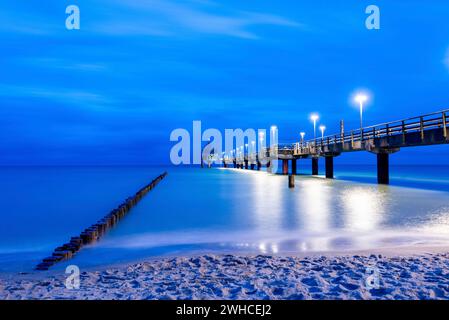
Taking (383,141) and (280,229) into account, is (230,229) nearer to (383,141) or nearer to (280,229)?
(280,229)

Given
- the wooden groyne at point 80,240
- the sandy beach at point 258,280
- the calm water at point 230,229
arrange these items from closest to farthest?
the sandy beach at point 258,280
the wooden groyne at point 80,240
the calm water at point 230,229

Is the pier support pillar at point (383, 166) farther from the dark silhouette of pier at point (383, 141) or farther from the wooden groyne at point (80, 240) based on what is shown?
the wooden groyne at point (80, 240)

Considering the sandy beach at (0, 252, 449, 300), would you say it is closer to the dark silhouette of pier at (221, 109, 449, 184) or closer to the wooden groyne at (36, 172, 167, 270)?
the wooden groyne at (36, 172, 167, 270)

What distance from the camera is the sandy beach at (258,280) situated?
6402mm

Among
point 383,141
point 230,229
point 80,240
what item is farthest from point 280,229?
point 383,141

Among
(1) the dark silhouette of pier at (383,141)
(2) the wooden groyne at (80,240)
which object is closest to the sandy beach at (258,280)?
(2) the wooden groyne at (80,240)

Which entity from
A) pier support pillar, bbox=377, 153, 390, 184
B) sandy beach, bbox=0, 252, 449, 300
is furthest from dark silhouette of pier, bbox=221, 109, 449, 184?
sandy beach, bbox=0, 252, 449, 300

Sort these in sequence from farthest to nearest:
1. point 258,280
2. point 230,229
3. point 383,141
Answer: point 383,141
point 230,229
point 258,280

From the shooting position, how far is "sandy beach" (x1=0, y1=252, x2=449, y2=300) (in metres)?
6.40

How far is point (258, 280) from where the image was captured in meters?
7.21

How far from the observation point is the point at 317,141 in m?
49.7

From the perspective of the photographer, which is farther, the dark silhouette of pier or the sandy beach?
the dark silhouette of pier

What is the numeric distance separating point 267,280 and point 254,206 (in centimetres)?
1496
